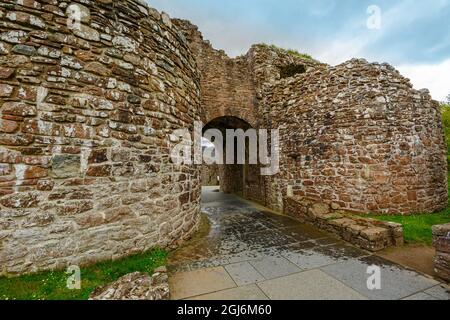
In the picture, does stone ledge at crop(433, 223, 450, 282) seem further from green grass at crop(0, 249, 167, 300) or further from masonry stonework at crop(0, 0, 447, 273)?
green grass at crop(0, 249, 167, 300)

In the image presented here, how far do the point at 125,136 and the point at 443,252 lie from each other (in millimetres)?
4623

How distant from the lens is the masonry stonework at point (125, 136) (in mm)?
2531

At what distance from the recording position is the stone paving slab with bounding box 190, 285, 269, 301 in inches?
95.0

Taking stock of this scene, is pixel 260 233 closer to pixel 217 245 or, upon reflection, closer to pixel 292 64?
pixel 217 245

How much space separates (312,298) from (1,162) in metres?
3.78

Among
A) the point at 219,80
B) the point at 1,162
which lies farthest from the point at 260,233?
the point at 219,80

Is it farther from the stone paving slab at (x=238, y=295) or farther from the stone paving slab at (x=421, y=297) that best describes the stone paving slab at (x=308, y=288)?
the stone paving slab at (x=421, y=297)

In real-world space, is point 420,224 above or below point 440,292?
above

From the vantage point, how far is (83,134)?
2.87 metres

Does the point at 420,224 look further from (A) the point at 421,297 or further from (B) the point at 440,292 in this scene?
(A) the point at 421,297

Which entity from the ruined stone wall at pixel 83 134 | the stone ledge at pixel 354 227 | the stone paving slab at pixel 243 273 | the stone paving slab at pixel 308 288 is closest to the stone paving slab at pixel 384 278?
the stone paving slab at pixel 308 288

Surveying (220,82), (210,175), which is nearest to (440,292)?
(220,82)

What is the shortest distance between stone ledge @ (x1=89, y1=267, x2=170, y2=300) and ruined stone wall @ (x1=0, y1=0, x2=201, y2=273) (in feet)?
2.42

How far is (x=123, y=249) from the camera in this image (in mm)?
3148
